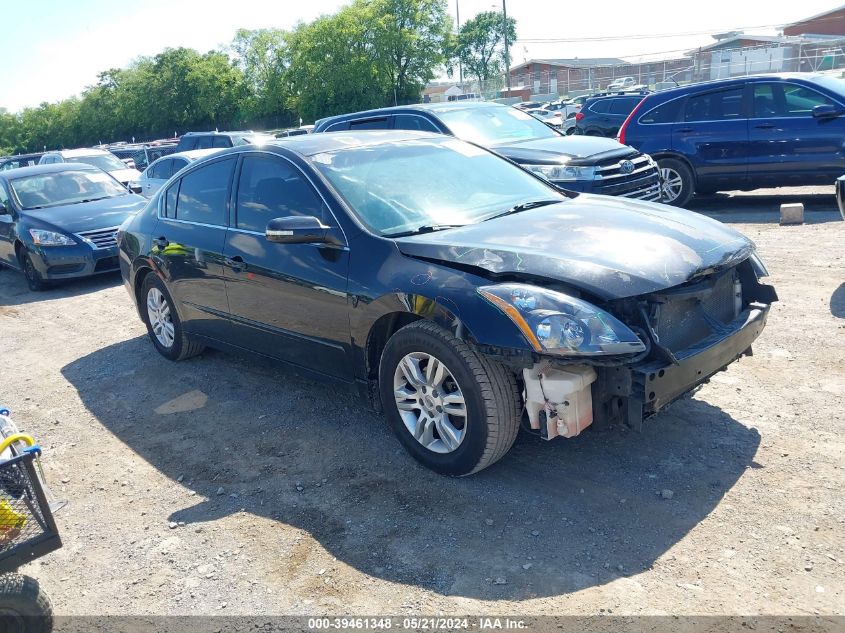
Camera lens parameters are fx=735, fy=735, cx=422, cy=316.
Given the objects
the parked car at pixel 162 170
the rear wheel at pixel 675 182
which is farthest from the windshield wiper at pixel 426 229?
the parked car at pixel 162 170

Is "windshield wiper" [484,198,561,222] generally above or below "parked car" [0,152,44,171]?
below

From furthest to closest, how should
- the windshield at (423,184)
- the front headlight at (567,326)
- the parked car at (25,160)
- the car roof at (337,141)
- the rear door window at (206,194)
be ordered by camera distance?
the parked car at (25,160) → the rear door window at (206,194) → the car roof at (337,141) → the windshield at (423,184) → the front headlight at (567,326)

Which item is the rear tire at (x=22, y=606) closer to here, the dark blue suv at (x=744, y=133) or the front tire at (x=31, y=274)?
the front tire at (x=31, y=274)

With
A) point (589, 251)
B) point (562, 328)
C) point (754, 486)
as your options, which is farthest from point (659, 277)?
point (754, 486)

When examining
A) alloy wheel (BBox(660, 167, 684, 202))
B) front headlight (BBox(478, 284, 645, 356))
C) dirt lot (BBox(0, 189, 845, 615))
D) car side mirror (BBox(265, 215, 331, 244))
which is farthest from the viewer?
alloy wheel (BBox(660, 167, 684, 202))

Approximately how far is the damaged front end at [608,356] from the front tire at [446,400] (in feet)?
0.57

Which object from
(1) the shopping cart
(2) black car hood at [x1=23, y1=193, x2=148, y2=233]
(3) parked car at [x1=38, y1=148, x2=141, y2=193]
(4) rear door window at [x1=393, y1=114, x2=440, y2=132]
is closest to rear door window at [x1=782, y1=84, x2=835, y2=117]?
(4) rear door window at [x1=393, y1=114, x2=440, y2=132]

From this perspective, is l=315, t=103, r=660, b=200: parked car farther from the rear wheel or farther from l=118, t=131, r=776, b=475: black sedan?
l=118, t=131, r=776, b=475: black sedan

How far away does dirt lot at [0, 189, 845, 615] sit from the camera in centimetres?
307

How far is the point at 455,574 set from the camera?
3.20 m

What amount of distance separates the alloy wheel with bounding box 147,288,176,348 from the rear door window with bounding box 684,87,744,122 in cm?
797

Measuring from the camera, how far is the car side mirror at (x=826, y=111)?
945cm

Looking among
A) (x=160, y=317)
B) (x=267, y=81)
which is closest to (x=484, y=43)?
(x=267, y=81)

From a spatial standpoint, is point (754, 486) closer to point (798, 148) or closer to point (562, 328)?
point (562, 328)
